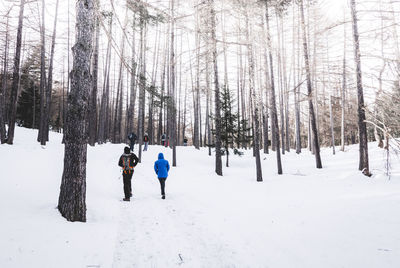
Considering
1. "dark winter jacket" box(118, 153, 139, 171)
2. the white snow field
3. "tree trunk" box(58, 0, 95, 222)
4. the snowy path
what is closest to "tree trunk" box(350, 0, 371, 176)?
the white snow field

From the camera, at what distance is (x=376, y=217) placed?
464 centimetres

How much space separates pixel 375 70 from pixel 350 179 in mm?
5690

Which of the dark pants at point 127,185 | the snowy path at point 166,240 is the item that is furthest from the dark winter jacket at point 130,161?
the snowy path at point 166,240

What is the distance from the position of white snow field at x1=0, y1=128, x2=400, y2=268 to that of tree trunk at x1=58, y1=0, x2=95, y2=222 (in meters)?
0.34

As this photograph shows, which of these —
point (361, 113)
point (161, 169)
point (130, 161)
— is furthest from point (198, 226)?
point (361, 113)

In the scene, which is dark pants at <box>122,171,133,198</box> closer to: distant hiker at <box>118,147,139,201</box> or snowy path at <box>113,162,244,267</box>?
distant hiker at <box>118,147,139,201</box>

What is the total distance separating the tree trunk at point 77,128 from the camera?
4102 millimetres

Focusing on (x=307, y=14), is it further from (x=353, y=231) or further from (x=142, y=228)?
(x=142, y=228)

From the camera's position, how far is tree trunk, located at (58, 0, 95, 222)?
13.5 feet

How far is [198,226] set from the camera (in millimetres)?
4711

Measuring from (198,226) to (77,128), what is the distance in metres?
3.45

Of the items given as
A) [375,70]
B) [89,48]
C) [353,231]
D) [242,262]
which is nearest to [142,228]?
[242,262]

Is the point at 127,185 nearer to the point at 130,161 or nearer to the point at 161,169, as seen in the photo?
the point at 130,161

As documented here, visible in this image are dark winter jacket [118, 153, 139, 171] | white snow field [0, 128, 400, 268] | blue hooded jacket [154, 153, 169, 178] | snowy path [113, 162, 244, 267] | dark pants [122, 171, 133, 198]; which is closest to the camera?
white snow field [0, 128, 400, 268]
